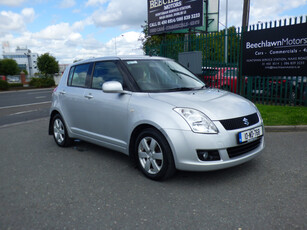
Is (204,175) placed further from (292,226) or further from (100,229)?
A: (100,229)

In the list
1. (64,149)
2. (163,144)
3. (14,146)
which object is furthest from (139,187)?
(14,146)

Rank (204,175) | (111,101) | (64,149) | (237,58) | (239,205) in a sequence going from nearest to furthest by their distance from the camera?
(239,205) < (204,175) < (111,101) < (64,149) < (237,58)

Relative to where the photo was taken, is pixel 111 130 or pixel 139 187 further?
pixel 111 130

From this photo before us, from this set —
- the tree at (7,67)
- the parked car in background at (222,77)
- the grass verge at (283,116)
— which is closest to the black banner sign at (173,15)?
the parked car in background at (222,77)

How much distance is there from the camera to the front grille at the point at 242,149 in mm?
3348

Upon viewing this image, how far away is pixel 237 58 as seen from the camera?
9742mm

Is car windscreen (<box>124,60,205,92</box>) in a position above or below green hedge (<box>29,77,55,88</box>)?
above

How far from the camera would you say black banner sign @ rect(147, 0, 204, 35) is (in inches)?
476

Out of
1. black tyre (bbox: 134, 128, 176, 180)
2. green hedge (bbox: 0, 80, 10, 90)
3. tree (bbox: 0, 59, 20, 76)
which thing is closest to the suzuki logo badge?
black tyre (bbox: 134, 128, 176, 180)

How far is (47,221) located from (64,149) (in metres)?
2.74

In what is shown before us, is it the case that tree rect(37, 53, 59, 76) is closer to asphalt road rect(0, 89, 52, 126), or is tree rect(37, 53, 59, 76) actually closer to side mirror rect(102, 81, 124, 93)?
asphalt road rect(0, 89, 52, 126)

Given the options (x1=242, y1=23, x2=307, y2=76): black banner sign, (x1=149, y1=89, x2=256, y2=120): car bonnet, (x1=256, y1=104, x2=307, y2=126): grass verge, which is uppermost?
(x1=242, y1=23, x2=307, y2=76): black banner sign

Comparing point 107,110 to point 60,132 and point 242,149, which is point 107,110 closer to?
point 60,132

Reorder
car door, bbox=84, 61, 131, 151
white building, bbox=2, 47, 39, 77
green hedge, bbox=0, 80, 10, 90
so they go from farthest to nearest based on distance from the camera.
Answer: white building, bbox=2, 47, 39, 77, green hedge, bbox=0, 80, 10, 90, car door, bbox=84, 61, 131, 151
